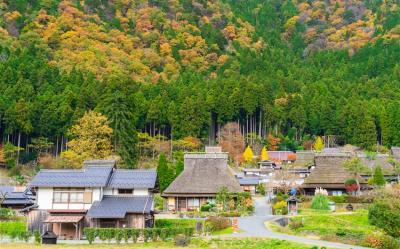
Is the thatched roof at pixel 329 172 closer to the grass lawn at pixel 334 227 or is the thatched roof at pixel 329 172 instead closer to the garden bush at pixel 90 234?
the grass lawn at pixel 334 227

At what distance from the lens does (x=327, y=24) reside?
458 feet

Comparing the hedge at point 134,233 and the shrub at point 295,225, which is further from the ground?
the shrub at point 295,225

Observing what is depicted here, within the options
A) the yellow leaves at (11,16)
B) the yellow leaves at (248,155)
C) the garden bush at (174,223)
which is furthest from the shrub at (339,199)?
the yellow leaves at (11,16)

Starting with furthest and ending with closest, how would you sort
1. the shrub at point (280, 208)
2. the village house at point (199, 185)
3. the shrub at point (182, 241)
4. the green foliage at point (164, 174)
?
the green foliage at point (164, 174) < the village house at point (199, 185) < the shrub at point (280, 208) < the shrub at point (182, 241)

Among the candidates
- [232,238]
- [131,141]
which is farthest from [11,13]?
[232,238]

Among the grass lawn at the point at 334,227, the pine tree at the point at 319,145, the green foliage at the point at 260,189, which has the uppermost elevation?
the pine tree at the point at 319,145

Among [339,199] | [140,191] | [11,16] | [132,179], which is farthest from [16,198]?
[11,16]

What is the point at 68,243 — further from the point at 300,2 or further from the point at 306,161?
the point at 300,2

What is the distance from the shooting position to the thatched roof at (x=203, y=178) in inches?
1702

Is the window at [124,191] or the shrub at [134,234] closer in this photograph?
the shrub at [134,234]

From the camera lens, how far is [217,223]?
3253cm

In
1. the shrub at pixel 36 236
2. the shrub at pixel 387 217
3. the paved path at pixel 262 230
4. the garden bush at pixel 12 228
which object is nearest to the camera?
the paved path at pixel 262 230

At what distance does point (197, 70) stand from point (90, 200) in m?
64.2

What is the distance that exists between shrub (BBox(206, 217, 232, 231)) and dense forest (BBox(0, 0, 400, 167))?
25805 millimetres
